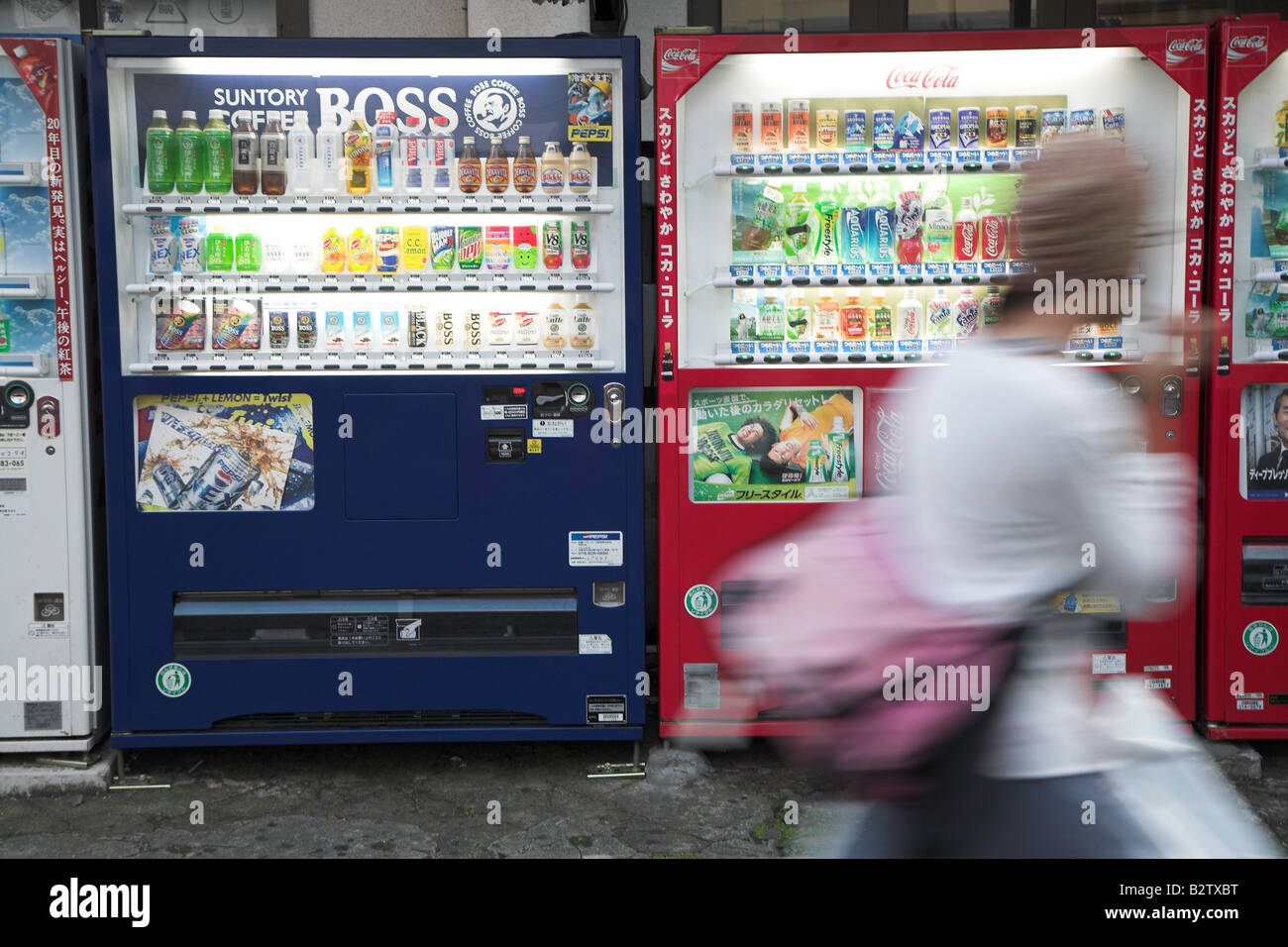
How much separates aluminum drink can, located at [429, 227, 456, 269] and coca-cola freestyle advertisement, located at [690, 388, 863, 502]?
102 centimetres

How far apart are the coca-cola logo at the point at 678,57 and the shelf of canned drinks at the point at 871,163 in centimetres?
36

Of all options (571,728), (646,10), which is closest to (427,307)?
(571,728)

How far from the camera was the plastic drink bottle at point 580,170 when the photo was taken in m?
3.89

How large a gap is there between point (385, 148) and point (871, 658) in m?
2.92

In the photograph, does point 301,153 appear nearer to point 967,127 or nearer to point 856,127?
point 856,127

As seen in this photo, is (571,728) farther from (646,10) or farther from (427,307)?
(646,10)

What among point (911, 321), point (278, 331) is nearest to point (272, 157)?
point (278, 331)

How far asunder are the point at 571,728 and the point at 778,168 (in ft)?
7.11

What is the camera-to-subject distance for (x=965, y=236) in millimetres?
4000

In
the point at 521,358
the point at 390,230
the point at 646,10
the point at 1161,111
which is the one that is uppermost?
the point at 646,10

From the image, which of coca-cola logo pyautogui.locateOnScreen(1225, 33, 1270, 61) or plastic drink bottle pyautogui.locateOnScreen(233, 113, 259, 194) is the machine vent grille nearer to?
plastic drink bottle pyautogui.locateOnScreen(233, 113, 259, 194)

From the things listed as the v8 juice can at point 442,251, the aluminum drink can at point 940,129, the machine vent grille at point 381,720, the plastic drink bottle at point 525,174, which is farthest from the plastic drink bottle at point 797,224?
the machine vent grille at point 381,720

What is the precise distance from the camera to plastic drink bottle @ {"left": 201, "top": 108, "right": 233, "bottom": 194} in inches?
152

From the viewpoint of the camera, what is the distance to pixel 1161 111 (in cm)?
386
